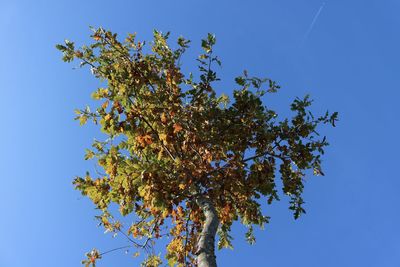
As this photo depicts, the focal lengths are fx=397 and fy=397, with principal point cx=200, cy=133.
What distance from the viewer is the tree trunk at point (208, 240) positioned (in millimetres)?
7465

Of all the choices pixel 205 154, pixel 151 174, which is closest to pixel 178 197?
pixel 151 174

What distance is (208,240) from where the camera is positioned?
26.1ft

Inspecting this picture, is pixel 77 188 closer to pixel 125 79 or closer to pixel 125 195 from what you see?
pixel 125 195

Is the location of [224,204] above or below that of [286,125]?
below

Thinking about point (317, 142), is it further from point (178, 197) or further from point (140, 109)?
point (140, 109)

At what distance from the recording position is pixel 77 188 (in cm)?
898

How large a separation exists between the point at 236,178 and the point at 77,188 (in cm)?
366

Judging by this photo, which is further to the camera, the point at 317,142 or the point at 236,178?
the point at 317,142

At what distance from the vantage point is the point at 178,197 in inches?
342

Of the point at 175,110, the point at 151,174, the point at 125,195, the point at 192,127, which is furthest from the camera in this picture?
the point at 192,127

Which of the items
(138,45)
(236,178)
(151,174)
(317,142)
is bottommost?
(151,174)

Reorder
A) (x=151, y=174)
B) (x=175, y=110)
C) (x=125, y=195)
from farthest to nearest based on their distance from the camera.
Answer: (x=175, y=110) → (x=125, y=195) → (x=151, y=174)

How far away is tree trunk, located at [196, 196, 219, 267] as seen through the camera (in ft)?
24.5

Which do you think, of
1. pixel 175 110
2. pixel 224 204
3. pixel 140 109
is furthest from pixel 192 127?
pixel 224 204
